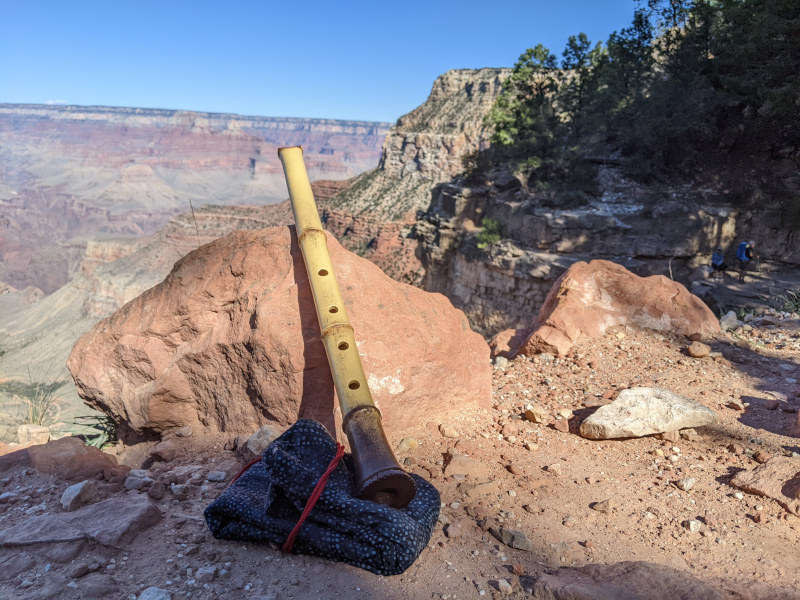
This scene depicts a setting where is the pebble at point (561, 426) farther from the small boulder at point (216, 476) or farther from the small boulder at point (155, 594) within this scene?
the small boulder at point (155, 594)

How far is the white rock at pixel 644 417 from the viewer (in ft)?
12.0

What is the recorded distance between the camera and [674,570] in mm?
2244

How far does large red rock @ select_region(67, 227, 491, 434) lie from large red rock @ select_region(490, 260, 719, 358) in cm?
141

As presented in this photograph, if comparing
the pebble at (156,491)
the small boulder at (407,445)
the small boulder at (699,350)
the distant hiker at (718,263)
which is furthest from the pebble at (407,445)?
the distant hiker at (718,263)

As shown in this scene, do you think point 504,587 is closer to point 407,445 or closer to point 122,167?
point 407,445

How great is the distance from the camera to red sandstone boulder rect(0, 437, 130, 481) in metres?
3.15

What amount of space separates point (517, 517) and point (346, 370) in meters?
1.30

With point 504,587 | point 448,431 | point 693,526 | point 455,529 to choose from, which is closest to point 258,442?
point 448,431

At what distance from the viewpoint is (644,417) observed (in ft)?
12.1

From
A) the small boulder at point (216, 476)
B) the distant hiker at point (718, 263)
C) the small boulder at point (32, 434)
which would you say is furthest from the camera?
the distant hiker at point (718, 263)

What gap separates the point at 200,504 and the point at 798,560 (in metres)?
3.06

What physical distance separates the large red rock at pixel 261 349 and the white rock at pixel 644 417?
89 cm

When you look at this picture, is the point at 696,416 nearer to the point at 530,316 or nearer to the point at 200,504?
the point at 200,504

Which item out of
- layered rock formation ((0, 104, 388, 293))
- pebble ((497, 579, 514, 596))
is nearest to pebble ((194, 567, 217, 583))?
pebble ((497, 579, 514, 596))
